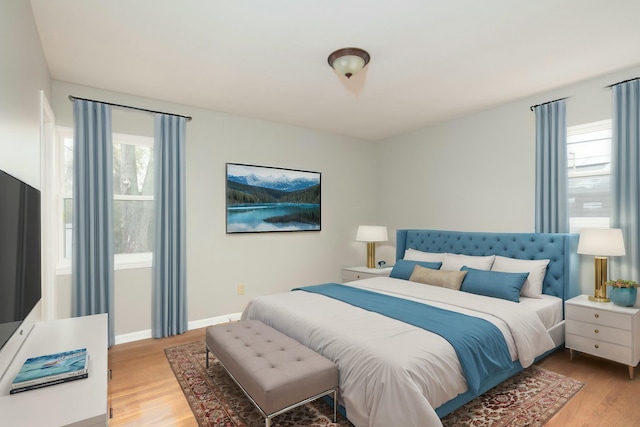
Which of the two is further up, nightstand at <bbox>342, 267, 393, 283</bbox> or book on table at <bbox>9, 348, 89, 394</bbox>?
book on table at <bbox>9, 348, 89, 394</bbox>

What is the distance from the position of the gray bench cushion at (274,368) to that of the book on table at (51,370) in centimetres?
85

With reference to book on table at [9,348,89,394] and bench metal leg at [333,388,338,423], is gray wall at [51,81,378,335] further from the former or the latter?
bench metal leg at [333,388,338,423]

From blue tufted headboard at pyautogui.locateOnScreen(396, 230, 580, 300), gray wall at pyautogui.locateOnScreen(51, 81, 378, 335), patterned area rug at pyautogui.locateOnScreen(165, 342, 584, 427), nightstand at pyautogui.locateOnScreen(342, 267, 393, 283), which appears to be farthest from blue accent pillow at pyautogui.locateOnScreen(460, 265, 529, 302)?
gray wall at pyautogui.locateOnScreen(51, 81, 378, 335)

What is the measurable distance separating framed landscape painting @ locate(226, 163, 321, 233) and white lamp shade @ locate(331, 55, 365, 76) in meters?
2.09

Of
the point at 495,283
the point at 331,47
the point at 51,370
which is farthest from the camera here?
the point at 495,283

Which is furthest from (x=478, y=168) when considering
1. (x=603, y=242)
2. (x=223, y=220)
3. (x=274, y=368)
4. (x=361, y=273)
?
(x=274, y=368)

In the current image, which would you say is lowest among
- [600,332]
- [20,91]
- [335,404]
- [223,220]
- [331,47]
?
[335,404]

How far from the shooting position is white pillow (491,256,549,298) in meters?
3.24

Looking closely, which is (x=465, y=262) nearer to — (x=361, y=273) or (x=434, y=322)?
(x=361, y=273)

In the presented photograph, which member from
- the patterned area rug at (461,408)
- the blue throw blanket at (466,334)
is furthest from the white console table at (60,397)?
the blue throw blanket at (466,334)

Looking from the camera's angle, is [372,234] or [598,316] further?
[372,234]

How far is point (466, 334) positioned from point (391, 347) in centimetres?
57

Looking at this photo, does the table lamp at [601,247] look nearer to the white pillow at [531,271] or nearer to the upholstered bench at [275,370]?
the white pillow at [531,271]

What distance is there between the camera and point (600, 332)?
2799mm
